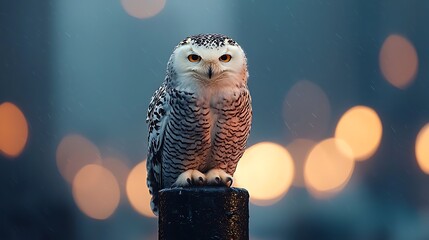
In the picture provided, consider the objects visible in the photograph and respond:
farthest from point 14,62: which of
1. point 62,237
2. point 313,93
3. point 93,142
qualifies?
point 313,93

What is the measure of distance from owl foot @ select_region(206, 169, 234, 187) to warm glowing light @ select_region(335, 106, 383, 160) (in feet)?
16.4

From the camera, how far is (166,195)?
129cm

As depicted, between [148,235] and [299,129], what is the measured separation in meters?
1.85

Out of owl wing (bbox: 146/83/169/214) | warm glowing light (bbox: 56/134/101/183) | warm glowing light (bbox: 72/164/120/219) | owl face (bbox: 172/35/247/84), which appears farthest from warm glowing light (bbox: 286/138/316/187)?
owl face (bbox: 172/35/247/84)

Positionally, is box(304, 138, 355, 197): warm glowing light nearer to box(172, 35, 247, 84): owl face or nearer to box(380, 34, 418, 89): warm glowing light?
box(380, 34, 418, 89): warm glowing light

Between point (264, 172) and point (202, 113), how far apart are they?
4937 mm

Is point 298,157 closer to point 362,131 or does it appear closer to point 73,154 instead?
point 362,131

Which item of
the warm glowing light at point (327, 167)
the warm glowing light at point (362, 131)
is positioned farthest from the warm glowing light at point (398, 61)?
the warm glowing light at point (327, 167)

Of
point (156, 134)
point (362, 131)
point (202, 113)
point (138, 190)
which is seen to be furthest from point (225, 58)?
point (138, 190)

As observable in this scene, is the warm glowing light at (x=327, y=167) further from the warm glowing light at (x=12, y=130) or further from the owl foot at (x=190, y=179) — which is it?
the owl foot at (x=190, y=179)

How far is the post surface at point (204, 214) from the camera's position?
4.08 ft

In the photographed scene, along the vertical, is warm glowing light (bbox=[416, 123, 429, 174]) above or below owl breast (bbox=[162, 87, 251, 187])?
above

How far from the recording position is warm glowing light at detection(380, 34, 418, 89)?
6367mm

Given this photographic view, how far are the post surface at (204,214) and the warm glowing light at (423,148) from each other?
16.8ft
